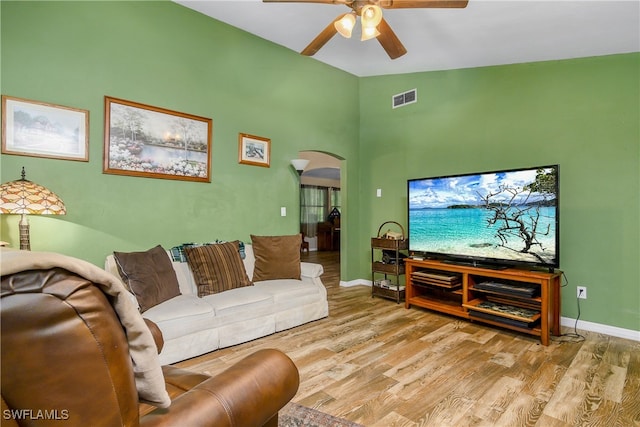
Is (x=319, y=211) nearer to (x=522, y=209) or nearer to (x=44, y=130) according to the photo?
(x=522, y=209)

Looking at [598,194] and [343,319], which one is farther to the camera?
[343,319]

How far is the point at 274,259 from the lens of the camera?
3467 millimetres

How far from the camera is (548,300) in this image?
276 cm

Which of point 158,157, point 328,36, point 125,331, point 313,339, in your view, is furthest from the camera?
point 158,157

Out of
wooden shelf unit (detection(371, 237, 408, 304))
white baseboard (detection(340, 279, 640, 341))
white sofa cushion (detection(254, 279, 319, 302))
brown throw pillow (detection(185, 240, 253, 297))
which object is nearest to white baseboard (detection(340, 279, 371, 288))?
wooden shelf unit (detection(371, 237, 408, 304))

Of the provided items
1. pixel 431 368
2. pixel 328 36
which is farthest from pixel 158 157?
pixel 431 368

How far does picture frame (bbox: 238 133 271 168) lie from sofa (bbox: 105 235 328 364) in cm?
95

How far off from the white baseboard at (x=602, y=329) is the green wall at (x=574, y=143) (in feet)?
0.15

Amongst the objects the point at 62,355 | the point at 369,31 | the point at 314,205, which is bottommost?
the point at 62,355

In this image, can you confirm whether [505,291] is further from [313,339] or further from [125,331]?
[125,331]

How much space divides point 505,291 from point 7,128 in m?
4.30

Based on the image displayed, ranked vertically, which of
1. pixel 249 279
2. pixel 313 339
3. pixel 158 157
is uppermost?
pixel 158 157

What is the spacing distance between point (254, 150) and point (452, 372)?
2990mm

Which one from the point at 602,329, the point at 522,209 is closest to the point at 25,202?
the point at 522,209
